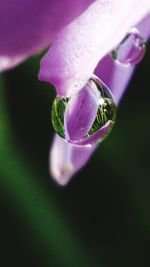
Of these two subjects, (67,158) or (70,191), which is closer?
(67,158)

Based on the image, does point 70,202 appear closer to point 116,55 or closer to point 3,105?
point 3,105

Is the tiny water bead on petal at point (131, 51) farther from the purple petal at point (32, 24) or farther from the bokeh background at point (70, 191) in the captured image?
the bokeh background at point (70, 191)

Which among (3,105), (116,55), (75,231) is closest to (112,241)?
(75,231)

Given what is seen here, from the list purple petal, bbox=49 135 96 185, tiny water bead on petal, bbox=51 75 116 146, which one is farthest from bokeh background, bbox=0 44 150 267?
tiny water bead on petal, bbox=51 75 116 146

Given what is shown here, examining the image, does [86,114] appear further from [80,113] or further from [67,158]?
[67,158]

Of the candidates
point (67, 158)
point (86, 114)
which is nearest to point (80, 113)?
point (86, 114)

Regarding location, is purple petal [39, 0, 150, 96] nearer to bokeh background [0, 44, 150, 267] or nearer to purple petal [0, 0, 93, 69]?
purple petal [0, 0, 93, 69]

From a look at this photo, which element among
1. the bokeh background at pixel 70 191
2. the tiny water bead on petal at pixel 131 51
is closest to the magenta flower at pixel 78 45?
the tiny water bead on petal at pixel 131 51

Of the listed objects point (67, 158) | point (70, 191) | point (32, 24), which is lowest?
point (70, 191)
